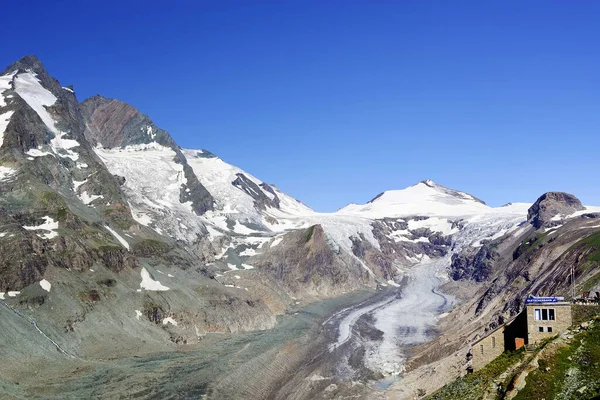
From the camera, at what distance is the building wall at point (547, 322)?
2539 inches

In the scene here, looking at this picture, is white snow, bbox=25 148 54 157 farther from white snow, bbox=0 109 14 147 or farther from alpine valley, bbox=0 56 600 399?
white snow, bbox=0 109 14 147

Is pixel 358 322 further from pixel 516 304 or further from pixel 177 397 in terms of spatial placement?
pixel 177 397

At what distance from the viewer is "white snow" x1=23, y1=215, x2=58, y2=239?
14688cm

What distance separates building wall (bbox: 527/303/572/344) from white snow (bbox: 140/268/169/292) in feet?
344

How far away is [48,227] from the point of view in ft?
495

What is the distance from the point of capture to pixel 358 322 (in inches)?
7343

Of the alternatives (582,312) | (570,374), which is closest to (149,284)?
(582,312)

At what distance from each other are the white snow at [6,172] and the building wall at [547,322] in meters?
137

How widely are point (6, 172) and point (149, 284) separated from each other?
4863cm

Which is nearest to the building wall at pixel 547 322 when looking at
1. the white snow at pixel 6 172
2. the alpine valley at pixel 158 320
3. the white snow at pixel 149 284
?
the alpine valley at pixel 158 320

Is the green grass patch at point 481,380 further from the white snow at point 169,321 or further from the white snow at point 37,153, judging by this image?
the white snow at point 37,153

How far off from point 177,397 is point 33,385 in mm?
21666

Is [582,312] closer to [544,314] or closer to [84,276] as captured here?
[544,314]

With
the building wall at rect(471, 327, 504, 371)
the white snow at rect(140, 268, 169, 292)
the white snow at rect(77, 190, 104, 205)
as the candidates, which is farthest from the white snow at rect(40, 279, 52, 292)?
the building wall at rect(471, 327, 504, 371)
